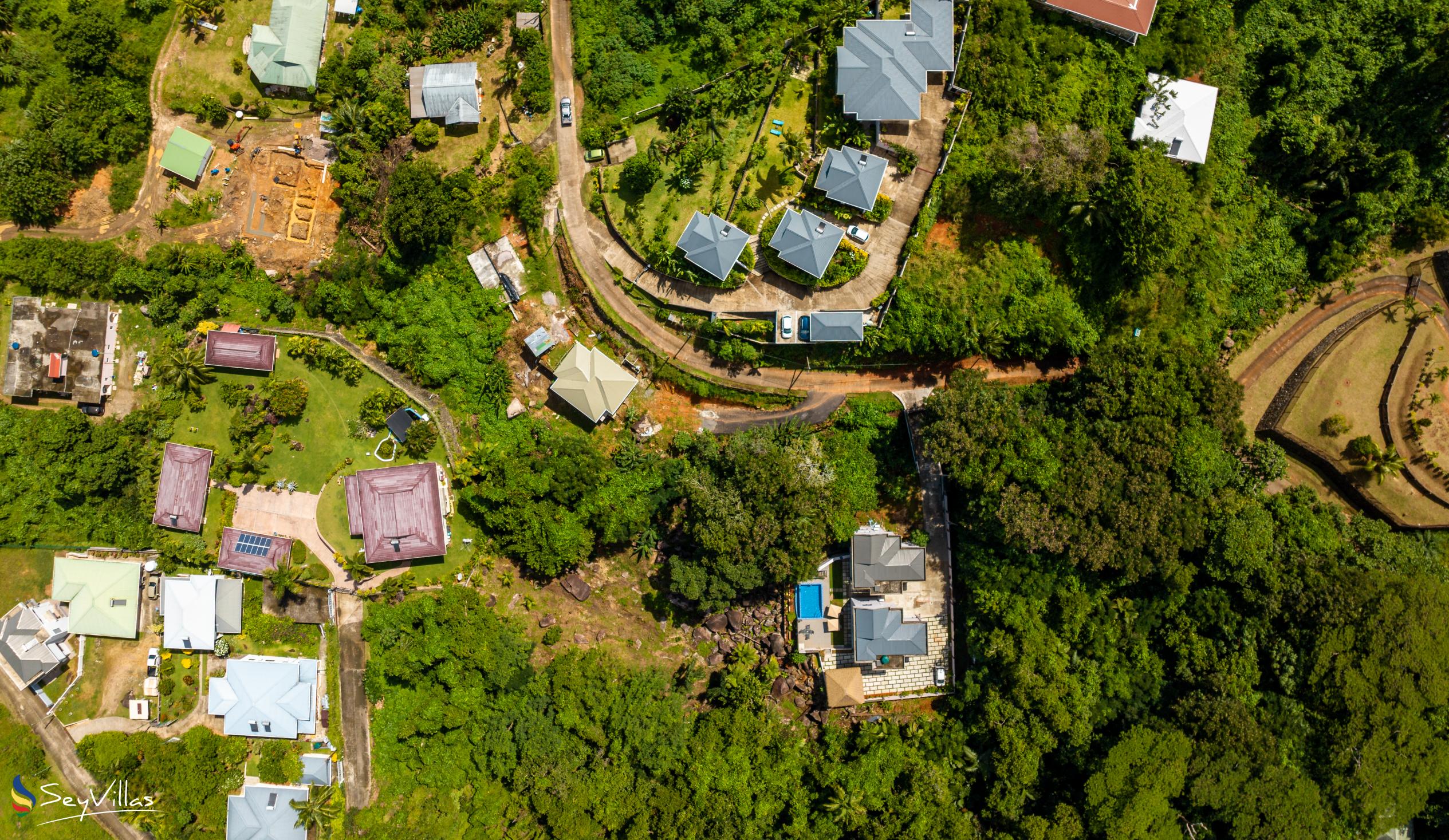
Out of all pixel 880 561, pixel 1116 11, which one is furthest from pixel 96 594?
pixel 1116 11

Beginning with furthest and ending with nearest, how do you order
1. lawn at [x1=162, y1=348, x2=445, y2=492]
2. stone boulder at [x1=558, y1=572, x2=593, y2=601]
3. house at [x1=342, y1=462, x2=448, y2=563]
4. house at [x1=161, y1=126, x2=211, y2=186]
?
stone boulder at [x1=558, y1=572, x2=593, y2=601], house at [x1=161, y1=126, x2=211, y2=186], lawn at [x1=162, y1=348, x2=445, y2=492], house at [x1=342, y1=462, x2=448, y2=563]

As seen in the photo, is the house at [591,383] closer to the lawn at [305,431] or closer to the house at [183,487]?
the lawn at [305,431]

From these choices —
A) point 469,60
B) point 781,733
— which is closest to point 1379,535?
point 781,733

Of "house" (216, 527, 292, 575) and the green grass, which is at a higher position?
"house" (216, 527, 292, 575)

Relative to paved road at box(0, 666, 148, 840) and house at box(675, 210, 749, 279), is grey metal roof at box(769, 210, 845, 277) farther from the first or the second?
paved road at box(0, 666, 148, 840)

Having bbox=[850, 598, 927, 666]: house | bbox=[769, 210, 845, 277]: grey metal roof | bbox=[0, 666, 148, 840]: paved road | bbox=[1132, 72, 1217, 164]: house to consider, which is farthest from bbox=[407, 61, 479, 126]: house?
bbox=[0, 666, 148, 840]: paved road

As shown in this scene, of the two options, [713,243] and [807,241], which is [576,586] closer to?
[713,243]

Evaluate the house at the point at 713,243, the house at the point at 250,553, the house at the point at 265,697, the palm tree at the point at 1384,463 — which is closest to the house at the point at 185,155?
the house at the point at 250,553
